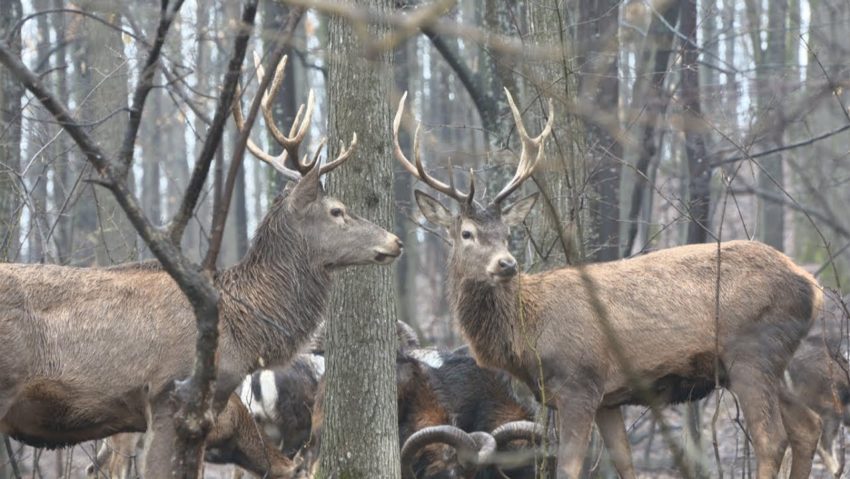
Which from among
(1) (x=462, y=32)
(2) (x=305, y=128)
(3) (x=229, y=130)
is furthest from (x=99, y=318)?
(3) (x=229, y=130)

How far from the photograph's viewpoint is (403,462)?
9.61m

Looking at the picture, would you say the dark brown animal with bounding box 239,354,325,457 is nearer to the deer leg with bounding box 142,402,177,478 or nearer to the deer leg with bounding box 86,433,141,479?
the deer leg with bounding box 86,433,141,479

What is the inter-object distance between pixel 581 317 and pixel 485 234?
918 mm

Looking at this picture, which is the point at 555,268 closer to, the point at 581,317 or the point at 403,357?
the point at 581,317

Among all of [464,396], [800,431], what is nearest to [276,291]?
[464,396]

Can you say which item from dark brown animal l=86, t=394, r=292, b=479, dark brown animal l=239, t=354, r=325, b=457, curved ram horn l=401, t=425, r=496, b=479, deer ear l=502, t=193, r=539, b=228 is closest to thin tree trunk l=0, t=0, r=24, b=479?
dark brown animal l=86, t=394, r=292, b=479

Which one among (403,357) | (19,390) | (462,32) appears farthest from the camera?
(403,357)

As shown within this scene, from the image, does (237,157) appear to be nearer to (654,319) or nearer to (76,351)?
(76,351)

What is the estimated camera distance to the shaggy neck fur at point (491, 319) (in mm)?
8734

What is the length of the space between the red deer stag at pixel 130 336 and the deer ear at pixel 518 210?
1.59 m

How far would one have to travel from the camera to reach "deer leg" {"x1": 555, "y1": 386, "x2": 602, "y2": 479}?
8.34 m

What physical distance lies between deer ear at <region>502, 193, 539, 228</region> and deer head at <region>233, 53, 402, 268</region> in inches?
60.3

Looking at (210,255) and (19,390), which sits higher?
(210,255)

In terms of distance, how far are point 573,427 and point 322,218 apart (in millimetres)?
2261
